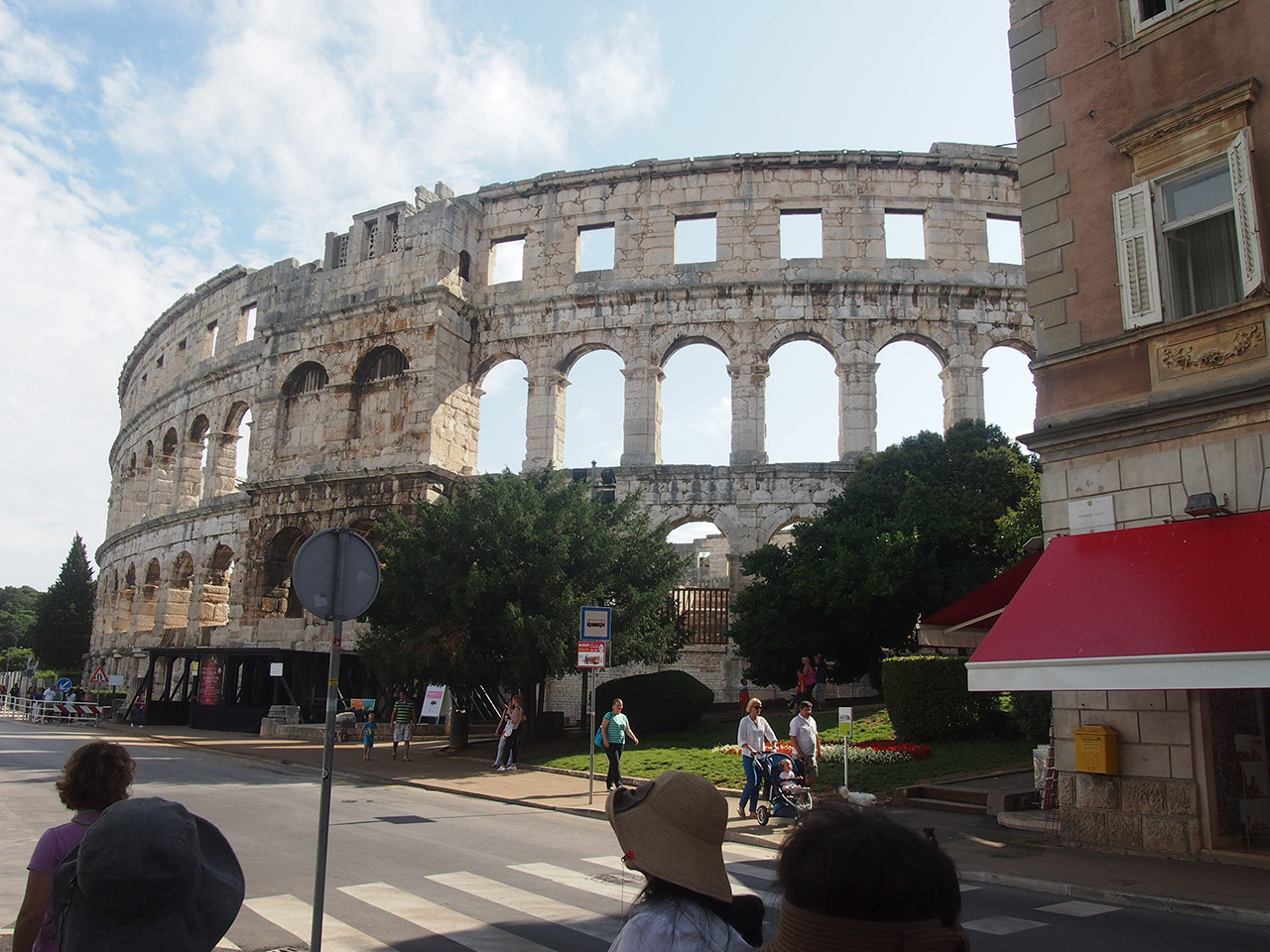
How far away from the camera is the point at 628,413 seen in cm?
2803

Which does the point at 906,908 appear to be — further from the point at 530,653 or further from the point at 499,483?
the point at 499,483

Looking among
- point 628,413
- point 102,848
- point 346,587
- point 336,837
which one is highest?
point 628,413

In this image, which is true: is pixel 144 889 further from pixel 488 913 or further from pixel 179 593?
pixel 179 593

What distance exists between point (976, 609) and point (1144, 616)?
354 centimetres

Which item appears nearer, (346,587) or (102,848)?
(102,848)

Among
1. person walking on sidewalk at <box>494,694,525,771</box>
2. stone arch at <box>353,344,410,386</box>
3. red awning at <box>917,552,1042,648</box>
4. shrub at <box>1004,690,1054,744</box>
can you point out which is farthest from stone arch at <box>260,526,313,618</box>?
red awning at <box>917,552,1042,648</box>

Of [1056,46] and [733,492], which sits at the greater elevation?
[1056,46]

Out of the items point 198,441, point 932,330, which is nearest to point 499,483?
point 932,330

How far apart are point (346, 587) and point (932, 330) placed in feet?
78.8

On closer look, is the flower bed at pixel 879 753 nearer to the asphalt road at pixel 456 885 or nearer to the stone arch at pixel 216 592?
the asphalt road at pixel 456 885

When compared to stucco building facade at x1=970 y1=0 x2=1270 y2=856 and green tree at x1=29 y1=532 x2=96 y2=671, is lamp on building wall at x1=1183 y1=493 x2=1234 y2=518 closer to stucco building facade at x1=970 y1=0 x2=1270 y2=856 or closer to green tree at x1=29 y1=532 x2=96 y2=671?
stucco building facade at x1=970 y1=0 x2=1270 y2=856

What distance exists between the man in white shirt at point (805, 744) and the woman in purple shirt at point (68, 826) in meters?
9.47

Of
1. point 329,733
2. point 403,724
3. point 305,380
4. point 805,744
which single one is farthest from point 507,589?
point 305,380

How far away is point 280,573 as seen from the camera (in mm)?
30656
